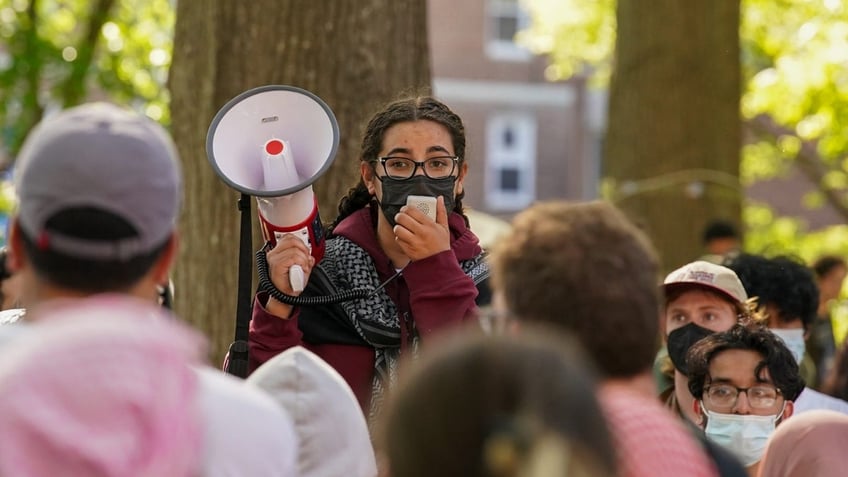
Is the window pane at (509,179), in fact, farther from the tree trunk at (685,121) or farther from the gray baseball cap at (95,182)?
the gray baseball cap at (95,182)

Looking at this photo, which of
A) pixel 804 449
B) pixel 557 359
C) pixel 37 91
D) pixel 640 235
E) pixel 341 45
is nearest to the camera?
pixel 557 359

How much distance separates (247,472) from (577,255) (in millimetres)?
636

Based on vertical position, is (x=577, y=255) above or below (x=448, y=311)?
above

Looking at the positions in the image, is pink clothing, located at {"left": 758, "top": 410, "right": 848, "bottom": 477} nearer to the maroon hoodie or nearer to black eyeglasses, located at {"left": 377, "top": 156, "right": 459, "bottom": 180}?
the maroon hoodie

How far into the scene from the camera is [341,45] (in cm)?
603

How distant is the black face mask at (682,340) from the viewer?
4692mm

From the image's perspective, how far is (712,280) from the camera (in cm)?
485

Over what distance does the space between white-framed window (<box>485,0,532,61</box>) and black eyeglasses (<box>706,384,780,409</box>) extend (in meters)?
26.5

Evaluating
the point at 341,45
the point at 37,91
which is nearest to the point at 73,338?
the point at 341,45

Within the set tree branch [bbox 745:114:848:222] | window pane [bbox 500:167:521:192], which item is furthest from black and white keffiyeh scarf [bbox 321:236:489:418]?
window pane [bbox 500:167:521:192]

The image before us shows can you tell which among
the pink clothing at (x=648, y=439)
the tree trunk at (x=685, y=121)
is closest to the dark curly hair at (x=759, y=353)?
the pink clothing at (x=648, y=439)

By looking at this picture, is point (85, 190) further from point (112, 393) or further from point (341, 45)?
point (341, 45)

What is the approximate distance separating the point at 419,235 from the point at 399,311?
238 millimetres

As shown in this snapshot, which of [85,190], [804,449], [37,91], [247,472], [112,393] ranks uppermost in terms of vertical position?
[85,190]
